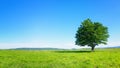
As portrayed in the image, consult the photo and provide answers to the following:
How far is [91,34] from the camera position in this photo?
67438mm

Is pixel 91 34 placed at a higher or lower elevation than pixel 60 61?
higher

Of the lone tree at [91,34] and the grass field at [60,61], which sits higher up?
the lone tree at [91,34]

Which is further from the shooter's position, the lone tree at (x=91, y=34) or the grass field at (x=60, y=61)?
the lone tree at (x=91, y=34)

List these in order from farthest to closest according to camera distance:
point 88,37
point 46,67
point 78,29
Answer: point 78,29 → point 88,37 → point 46,67

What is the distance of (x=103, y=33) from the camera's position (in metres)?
69.0

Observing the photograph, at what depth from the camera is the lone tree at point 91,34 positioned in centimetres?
6688

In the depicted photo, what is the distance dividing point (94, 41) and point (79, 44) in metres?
5.68

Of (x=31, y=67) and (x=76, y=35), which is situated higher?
(x=76, y=35)

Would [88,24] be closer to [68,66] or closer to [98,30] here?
[98,30]

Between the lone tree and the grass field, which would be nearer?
the grass field

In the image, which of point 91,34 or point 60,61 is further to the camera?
point 91,34

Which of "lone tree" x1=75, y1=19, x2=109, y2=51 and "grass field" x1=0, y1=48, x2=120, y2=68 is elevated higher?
"lone tree" x1=75, y1=19, x2=109, y2=51

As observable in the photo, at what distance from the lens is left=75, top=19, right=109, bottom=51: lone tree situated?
66.9m

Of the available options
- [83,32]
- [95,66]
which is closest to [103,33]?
[83,32]
